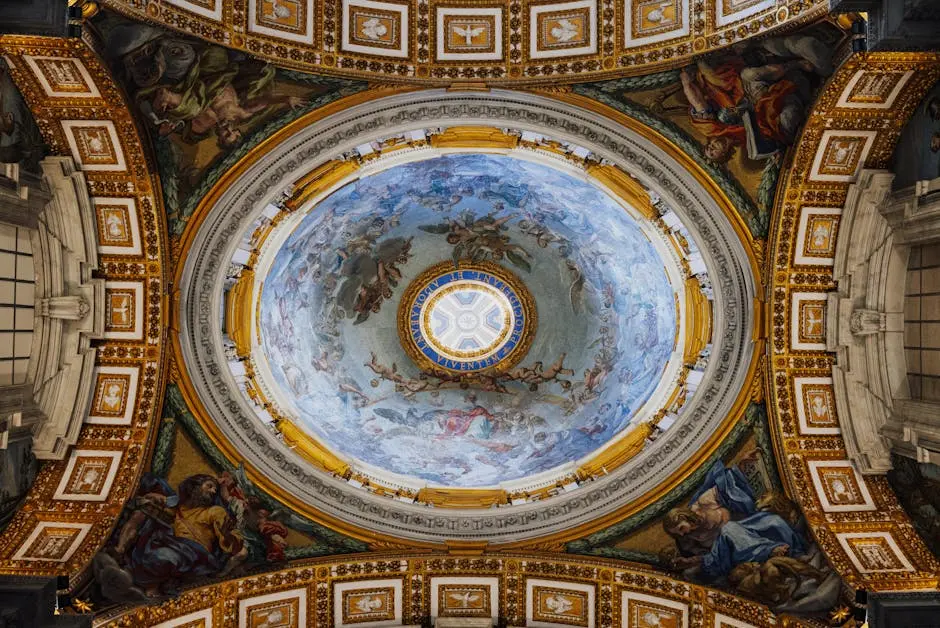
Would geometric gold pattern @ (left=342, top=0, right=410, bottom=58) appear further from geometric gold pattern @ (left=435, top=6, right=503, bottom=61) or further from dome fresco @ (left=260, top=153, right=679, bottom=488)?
dome fresco @ (left=260, top=153, right=679, bottom=488)

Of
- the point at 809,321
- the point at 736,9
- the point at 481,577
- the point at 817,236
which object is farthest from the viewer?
the point at 481,577

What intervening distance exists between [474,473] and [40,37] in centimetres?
1186

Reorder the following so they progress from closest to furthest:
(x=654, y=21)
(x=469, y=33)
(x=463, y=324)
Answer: (x=654, y=21)
(x=469, y=33)
(x=463, y=324)

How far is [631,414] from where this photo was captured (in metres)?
18.0

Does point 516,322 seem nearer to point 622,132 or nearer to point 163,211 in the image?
point 622,132

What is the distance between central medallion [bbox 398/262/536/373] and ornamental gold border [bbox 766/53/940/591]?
718 cm

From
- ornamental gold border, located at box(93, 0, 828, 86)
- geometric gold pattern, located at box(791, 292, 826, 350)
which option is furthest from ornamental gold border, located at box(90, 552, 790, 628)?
ornamental gold border, located at box(93, 0, 828, 86)

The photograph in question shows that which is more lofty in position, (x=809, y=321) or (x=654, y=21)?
(x=654, y=21)

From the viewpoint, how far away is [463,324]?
71.4 ft

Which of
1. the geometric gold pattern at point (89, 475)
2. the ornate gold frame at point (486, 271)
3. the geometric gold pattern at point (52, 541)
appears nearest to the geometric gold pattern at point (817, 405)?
the ornate gold frame at point (486, 271)

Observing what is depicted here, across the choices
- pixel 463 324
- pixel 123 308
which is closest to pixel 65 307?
pixel 123 308

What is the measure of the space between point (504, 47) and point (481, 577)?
32.9 ft

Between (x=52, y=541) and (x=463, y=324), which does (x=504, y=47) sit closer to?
(x=463, y=324)

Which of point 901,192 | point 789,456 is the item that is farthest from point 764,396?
point 901,192
